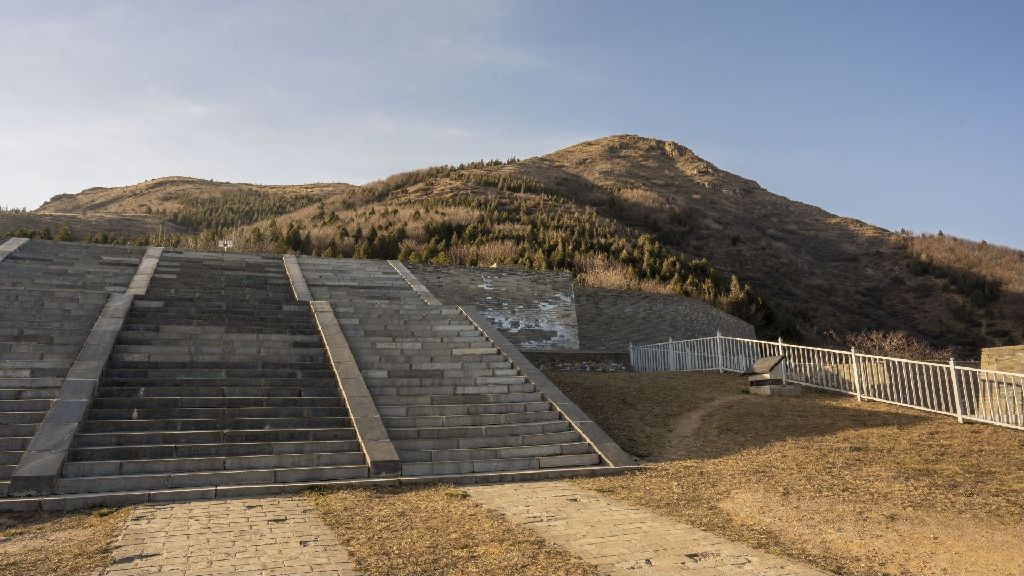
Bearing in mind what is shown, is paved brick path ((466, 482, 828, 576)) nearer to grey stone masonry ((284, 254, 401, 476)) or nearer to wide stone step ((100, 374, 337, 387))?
grey stone masonry ((284, 254, 401, 476))

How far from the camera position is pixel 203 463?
25.3 feet

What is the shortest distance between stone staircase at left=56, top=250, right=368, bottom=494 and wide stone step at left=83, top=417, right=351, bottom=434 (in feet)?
0.04

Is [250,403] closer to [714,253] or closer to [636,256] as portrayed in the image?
[636,256]

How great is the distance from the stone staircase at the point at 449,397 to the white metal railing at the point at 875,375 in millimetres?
6189

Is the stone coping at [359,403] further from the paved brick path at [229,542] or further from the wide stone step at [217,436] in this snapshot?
the paved brick path at [229,542]

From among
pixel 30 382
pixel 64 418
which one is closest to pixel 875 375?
pixel 64 418

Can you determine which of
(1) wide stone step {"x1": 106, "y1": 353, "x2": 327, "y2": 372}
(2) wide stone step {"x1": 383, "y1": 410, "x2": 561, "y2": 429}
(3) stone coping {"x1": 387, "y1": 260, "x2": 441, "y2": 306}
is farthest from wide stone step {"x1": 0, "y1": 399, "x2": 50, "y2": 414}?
(3) stone coping {"x1": 387, "y1": 260, "x2": 441, "y2": 306}

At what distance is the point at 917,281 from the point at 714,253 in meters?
13.1

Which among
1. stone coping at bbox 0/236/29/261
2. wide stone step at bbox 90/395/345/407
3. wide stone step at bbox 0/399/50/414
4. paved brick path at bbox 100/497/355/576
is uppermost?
stone coping at bbox 0/236/29/261

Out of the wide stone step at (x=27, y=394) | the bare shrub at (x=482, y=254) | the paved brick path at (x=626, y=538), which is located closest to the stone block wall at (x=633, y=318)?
the bare shrub at (x=482, y=254)

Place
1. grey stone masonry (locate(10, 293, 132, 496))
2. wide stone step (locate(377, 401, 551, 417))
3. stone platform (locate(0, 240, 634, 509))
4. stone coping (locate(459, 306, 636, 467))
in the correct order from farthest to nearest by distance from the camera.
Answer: wide stone step (locate(377, 401, 551, 417)) → stone coping (locate(459, 306, 636, 467)) → stone platform (locate(0, 240, 634, 509)) → grey stone masonry (locate(10, 293, 132, 496))

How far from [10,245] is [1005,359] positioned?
2086cm

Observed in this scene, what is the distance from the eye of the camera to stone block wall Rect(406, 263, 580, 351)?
1862 cm

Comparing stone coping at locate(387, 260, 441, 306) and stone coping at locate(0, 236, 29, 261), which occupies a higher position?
stone coping at locate(0, 236, 29, 261)
